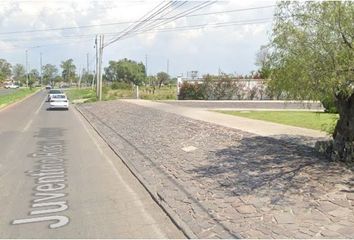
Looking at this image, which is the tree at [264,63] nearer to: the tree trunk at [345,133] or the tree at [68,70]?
the tree trunk at [345,133]

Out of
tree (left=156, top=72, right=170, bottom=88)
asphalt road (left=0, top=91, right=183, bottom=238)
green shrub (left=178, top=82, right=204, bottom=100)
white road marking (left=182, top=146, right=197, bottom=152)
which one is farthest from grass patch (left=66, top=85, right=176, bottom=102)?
asphalt road (left=0, top=91, right=183, bottom=238)

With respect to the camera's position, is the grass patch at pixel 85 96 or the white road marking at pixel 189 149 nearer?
the white road marking at pixel 189 149

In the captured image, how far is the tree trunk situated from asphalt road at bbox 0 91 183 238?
3.95m

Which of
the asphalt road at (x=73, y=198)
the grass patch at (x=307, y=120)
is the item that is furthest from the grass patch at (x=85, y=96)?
the asphalt road at (x=73, y=198)

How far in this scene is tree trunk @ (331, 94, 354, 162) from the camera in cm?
838

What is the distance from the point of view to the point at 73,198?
7.08 m

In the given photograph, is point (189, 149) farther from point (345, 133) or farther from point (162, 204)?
point (162, 204)

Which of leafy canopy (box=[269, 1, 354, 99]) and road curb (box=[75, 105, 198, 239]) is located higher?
leafy canopy (box=[269, 1, 354, 99])

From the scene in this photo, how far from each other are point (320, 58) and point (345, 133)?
1.86 metres

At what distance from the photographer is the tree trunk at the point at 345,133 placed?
838 centimetres

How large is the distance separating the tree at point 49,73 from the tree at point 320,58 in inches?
5574

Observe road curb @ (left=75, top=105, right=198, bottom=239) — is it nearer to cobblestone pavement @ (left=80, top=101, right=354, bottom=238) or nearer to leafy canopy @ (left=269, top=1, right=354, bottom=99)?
cobblestone pavement @ (left=80, top=101, right=354, bottom=238)

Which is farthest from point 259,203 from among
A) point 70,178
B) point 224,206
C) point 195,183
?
point 70,178

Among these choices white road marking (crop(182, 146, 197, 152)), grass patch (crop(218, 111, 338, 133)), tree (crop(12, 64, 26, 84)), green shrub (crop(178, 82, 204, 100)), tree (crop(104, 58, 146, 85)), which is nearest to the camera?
white road marking (crop(182, 146, 197, 152))
